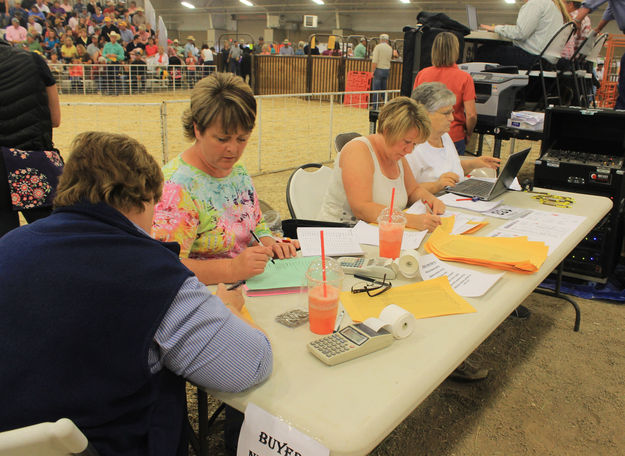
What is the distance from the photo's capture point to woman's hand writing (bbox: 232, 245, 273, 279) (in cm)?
149

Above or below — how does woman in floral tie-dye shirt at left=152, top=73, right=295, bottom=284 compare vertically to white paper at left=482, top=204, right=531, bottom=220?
above

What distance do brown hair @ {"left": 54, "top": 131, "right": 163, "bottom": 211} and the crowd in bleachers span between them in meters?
11.5

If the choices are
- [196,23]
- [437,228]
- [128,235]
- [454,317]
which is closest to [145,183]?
[128,235]

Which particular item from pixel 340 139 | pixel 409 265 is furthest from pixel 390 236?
pixel 340 139

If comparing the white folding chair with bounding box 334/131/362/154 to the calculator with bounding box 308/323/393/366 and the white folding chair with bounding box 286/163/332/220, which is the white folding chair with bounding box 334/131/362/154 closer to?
the white folding chair with bounding box 286/163/332/220

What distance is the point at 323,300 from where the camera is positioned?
1.22 m

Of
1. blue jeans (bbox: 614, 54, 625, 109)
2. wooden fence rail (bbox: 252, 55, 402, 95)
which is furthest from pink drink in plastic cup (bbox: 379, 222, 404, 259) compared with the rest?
wooden fence rail (bbox: 252, 55, 402, 95)

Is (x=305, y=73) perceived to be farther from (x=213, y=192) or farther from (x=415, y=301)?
(x=415, y=301)

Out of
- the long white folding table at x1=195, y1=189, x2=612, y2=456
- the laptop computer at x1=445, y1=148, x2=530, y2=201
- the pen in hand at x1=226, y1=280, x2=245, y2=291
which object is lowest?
the long white folding table at x1=195, y1=189, x2=612, y2=456

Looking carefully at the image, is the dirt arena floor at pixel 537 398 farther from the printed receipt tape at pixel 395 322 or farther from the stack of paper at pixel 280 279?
the printed receipt tape at pixel 395 322

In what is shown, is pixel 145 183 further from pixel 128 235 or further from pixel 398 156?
pixel 398 156

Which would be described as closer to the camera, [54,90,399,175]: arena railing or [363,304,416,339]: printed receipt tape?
[363,304,416,339]: printed receipt tape

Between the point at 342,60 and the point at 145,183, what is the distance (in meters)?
13.0

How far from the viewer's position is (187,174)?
1.67 metres
